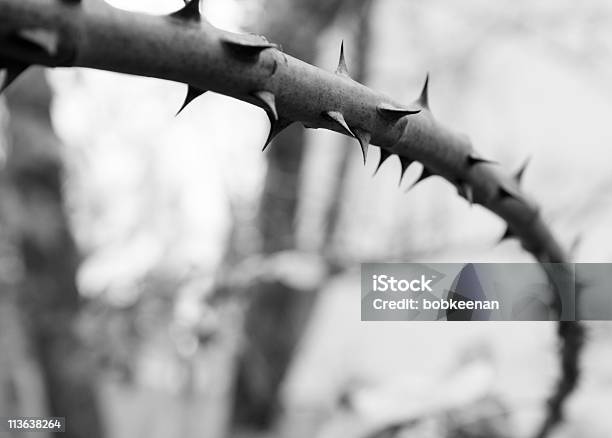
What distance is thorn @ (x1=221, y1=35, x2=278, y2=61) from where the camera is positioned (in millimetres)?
198

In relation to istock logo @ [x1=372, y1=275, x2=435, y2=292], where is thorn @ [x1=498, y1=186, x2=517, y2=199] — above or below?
above

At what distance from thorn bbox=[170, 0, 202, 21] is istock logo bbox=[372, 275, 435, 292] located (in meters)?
0.42

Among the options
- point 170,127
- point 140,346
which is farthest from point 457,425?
point 170,127

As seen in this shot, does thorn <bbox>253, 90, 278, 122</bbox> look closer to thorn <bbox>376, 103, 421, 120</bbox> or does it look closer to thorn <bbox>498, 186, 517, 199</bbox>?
thorn <bbox>376, 103, 421, 120</bbox>

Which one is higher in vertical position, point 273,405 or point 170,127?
point 170,127

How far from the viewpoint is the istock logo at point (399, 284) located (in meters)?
0.60

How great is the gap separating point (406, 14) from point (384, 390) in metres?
1.28

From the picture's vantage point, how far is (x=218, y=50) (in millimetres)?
197

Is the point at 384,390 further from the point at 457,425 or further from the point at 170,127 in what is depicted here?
the point at 170,127

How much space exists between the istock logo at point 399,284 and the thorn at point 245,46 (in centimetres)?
40

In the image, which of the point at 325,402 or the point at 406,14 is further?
the point at 406,14
